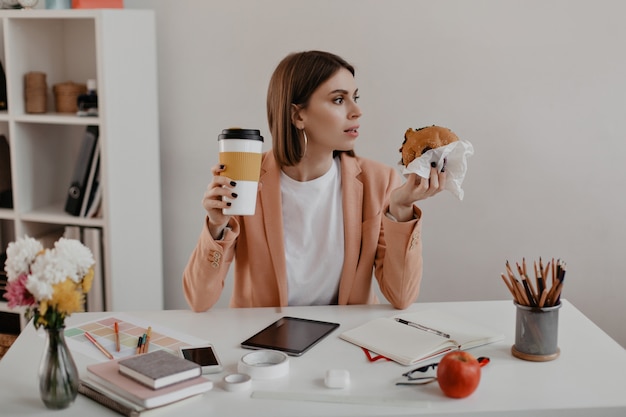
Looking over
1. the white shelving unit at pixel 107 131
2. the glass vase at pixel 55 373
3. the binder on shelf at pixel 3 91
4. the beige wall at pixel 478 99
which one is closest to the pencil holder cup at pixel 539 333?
the glass vase at pixel 55 373

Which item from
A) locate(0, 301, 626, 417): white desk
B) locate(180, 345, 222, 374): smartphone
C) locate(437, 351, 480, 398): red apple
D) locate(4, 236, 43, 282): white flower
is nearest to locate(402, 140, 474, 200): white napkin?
locate(0, 301, 626, 417): white desk

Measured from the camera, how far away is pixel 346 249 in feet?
6.49

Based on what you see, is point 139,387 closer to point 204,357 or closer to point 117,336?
point 204,357

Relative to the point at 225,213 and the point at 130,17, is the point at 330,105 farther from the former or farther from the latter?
the point at 130,17

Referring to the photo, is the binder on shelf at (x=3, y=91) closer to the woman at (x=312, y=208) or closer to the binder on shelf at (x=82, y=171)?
the binder on shelf at (x=82, y=171)

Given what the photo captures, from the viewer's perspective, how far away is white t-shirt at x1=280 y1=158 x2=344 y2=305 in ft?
6.57

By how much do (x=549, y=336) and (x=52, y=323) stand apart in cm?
98

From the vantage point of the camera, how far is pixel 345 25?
9.15ft

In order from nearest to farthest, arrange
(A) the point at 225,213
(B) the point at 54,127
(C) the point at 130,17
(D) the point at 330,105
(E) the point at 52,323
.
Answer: (E) the point at 52,323
(A) the point at 225,213
(D) the point at 330,105
(C) the point at 130,17
(B) the point at 54,127

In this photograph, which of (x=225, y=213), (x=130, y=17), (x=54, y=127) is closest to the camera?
(x=225, y=213)

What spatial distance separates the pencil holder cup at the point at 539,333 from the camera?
1.45 metres

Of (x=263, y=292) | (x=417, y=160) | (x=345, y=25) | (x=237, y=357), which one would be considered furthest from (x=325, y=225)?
(x=345, y=25)

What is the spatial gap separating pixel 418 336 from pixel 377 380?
240 mm

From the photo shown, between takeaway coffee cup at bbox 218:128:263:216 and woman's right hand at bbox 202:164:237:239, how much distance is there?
0.01 meters
